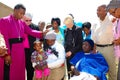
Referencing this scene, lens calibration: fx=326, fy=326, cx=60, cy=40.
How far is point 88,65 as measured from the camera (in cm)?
700

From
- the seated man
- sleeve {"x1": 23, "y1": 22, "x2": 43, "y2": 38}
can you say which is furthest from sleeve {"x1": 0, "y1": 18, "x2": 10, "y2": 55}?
the seated man

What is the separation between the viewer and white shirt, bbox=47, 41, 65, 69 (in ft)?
24.0

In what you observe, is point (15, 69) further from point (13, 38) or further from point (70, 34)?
point (70, 34)

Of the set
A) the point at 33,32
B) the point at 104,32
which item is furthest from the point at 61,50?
the point at 104,32

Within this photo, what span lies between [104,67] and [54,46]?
4.15ft

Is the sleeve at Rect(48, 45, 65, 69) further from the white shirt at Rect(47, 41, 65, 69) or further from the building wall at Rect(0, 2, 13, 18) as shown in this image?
the building wall at Rect(0, 2, 13, 18)

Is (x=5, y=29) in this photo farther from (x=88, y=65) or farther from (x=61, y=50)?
(x=88, y=65)

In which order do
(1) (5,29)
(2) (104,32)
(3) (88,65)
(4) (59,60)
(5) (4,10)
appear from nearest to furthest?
(3) (88,65) → (1) (5,29) → (4) (59,60) → (2) (104,32) → (5) (4,10)

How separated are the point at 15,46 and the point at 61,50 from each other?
1.05 m

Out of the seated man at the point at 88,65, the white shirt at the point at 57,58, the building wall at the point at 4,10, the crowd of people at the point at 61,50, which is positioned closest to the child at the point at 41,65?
the crowd of people at the point at 61,50


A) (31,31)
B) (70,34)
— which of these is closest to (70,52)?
(70,34)

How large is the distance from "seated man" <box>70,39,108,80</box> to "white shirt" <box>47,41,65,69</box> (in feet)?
0.83

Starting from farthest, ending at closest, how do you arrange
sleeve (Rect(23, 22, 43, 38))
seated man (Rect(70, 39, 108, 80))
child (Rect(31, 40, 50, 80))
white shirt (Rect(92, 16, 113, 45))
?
sleeve (Rect(23, 22, 43, 38)), white shirt (Rect(92, 16, 113, 45)), child (Rect(31, 40, 50, 80)), seated man (Rect(70, 39, 108, 80))

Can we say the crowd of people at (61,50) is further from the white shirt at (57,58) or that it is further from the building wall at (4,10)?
the building wall at (4,10)
